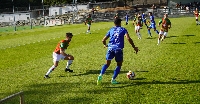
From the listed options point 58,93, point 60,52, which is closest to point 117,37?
point 58,93

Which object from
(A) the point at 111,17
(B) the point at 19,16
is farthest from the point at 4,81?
(B) the point at 19,16

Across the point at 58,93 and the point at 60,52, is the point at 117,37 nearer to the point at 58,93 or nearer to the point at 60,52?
the point at 58,93

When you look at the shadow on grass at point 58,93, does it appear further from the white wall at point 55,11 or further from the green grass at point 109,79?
the white wall at point 55,11

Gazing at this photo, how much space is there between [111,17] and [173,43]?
4392 centimetres

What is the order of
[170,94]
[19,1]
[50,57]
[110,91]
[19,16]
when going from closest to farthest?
[170,94] < [110,91] < [50,57] < [19,16] < [19,1]

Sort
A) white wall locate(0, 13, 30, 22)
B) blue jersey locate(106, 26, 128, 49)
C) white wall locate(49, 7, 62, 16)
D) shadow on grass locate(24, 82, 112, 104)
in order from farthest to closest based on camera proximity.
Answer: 1. white wall locate(49, 7, 62, 16)
2. white wall locate(0, 13, 30, 22)
3. blue jersey locate(106, 26, 128, 49)
4. shadow on grass locate(24, 82, 112, 104)

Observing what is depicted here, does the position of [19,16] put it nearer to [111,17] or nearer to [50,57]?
[111,17]

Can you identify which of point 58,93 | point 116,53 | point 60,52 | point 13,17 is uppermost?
point 13,17

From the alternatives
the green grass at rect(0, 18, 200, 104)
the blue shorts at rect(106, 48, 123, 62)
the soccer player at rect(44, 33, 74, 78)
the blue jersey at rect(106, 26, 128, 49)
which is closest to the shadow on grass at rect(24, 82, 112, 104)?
the green grass at rect(0, 18, 200, 104)

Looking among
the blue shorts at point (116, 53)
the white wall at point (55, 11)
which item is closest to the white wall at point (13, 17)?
the white wall at point (55, 11)

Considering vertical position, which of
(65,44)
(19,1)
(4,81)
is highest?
(19,1)

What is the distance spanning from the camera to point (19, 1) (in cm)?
8850

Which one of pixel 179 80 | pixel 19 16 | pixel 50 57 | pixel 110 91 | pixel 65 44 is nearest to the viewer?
pixel 110 91

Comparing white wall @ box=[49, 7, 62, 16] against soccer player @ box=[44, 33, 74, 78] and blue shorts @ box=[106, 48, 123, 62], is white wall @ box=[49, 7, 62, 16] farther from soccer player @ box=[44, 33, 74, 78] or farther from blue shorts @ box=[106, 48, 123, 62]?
blue shorts @ box=[106, 48, 123, 62]
